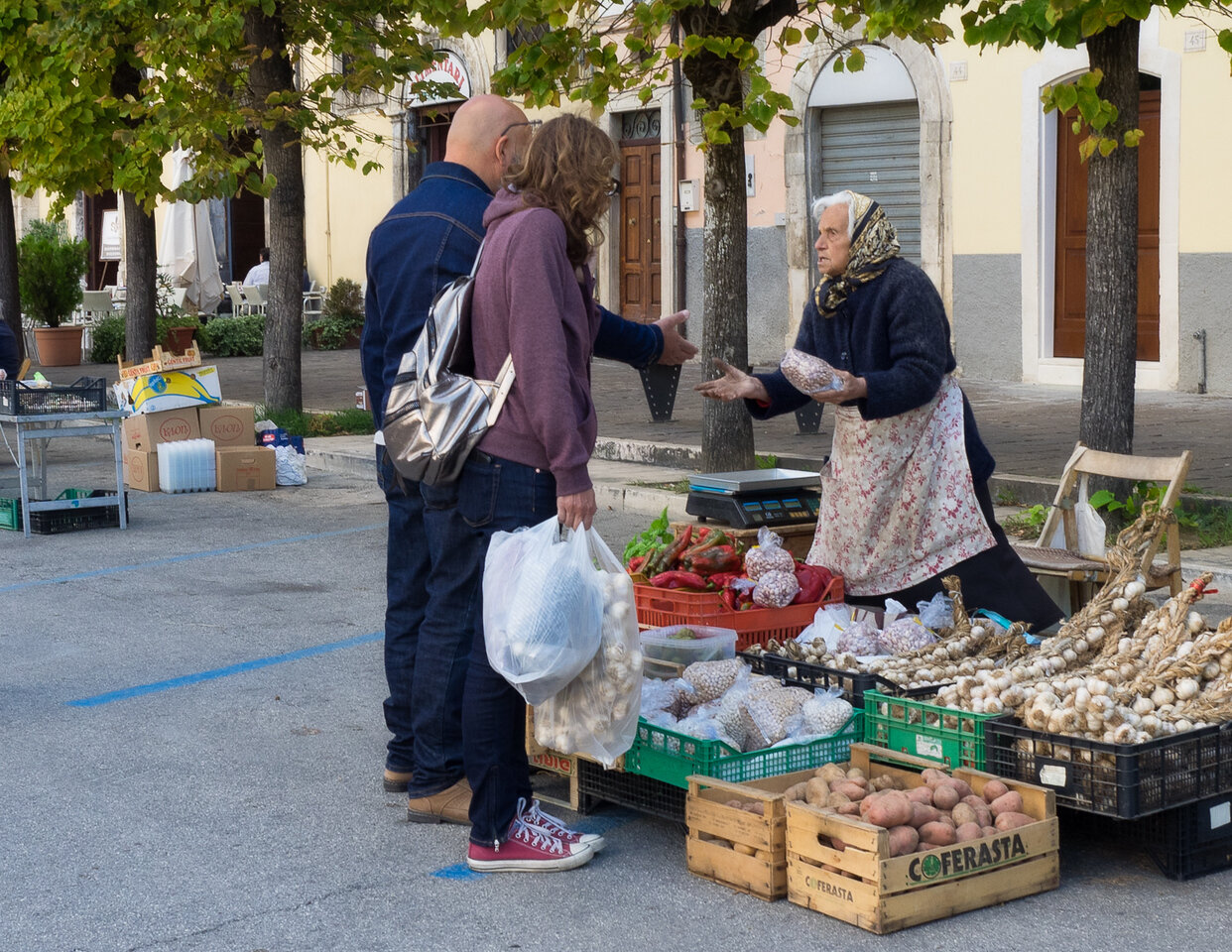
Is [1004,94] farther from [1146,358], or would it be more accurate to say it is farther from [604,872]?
[604,872]

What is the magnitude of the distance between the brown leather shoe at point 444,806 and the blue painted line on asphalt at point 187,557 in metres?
4.37

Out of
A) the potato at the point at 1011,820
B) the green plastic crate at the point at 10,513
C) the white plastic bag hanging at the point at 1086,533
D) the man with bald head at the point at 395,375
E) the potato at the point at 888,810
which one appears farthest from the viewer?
the green plastic crate at the point at 10,513

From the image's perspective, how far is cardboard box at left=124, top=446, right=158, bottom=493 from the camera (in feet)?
39.5

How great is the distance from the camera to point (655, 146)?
2128 cm

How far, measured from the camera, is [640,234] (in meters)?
21.7

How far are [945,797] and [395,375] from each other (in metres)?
1.84

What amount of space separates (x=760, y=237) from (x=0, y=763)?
15017 millimetres

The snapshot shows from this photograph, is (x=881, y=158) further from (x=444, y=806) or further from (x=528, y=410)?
(x=528, y=410)

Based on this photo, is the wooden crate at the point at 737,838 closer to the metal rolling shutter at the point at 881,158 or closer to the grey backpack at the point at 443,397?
the grey backpack at the point at 443,397

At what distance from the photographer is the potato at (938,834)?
13.1 ft

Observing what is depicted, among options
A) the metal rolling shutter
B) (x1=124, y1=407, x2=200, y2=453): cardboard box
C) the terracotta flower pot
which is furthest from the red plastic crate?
the terracotta flower pot

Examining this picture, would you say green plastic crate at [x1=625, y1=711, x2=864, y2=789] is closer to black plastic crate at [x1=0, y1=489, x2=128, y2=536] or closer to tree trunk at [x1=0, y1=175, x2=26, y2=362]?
black plastic crate at [x1=0, y1=489, x2=128, y2=536]

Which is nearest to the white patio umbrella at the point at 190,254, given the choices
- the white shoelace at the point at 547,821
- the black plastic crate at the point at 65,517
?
the black plastic crate at the point at 65,517

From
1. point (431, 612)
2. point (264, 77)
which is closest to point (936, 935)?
point (431, 612)
